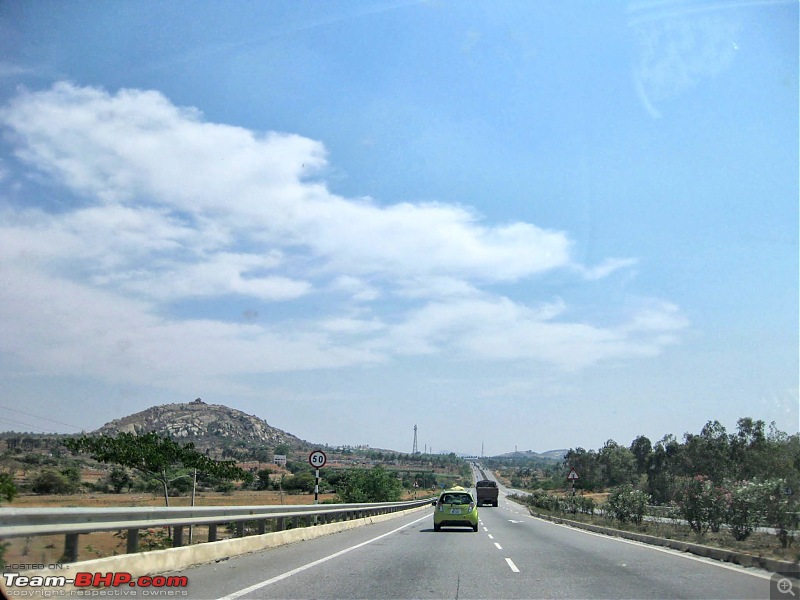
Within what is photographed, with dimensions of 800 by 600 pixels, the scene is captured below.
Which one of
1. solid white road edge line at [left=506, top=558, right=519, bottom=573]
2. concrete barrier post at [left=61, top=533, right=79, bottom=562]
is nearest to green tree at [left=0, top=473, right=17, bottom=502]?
concrete barrier post at [left=61, top=533, right=79, bottom=562]

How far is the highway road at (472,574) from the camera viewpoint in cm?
1120

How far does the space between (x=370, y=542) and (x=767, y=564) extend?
12.1 meters

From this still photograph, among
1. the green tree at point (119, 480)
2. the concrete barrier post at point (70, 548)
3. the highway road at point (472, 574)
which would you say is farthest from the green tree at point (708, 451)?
the concrete barrier post at point (70, 548)

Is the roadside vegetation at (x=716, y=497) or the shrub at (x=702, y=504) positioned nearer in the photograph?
the roadside vegetation at (x=716, y=497)

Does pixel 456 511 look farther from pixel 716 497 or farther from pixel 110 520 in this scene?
pixel 110 520

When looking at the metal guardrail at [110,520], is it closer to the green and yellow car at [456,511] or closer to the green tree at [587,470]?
the green and yellow car at [456,511]

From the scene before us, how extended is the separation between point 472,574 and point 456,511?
15.8m

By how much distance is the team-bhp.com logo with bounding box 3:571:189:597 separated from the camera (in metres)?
8.48

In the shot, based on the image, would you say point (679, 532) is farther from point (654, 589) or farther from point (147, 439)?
point (147, 439)

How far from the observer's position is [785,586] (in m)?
11.1

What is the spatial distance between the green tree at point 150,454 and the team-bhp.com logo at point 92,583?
24063mm

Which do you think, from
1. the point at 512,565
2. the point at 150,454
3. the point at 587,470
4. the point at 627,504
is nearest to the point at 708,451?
the point at 587,470

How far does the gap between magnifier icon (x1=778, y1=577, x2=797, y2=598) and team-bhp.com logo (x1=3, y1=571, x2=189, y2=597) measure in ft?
29.3

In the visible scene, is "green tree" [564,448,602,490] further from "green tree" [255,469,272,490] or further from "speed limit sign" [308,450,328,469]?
"speed limit sign" [308,450,328,469]
